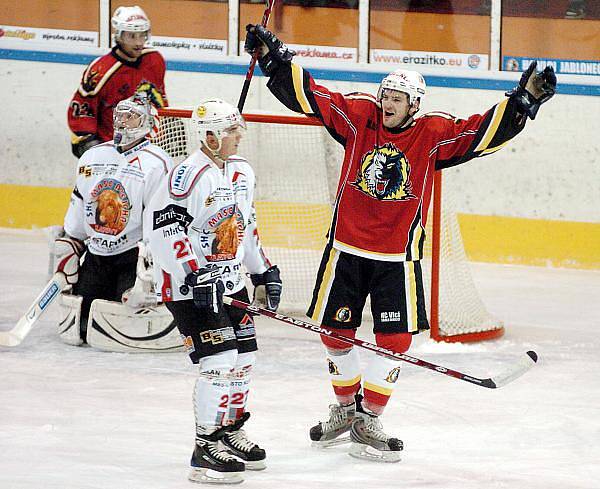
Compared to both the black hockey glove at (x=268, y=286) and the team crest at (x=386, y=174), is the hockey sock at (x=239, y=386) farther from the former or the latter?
the team crest at (x=386, y=174)

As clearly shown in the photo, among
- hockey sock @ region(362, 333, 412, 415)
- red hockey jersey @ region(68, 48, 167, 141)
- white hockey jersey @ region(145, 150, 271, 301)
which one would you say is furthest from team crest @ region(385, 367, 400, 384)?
red hockey jersey @ region(68, 48, 167, 141)

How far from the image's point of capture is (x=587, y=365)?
204 inches

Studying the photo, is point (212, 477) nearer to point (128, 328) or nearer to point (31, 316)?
point (31, 316)

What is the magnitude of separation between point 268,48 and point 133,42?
202 centimetres

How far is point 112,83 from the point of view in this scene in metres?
5.80

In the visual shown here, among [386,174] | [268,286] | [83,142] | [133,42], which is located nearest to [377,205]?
[386,174]

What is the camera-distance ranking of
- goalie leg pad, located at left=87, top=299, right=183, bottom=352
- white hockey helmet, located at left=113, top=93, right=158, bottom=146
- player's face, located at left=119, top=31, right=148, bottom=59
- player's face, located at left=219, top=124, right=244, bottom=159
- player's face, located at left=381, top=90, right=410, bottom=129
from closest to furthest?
player's face, located at left=219, top=124, right=244, bottom=159 < player's face, located at left=381, top=90, right=410, bottom=129 < white hockey helmet, located at left=113, top=93, right=158, bottom=146 < goalie leg pad, located at left=87, top=299, right=183, bottom=352 < player's face, located at left=119, top=31, right=148, bottom=59

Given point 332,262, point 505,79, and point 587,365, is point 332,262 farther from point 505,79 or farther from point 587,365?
point 505,79

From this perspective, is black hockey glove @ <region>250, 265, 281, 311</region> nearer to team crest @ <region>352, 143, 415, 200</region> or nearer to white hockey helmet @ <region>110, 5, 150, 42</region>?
team crest @ <region>352, 143, 415, 200</region>

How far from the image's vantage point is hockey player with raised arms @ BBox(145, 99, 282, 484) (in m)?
3.56

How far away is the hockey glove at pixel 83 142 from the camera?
564cm

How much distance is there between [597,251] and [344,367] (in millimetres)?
3441

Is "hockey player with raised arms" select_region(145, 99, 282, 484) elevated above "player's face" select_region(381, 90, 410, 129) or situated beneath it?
situated beneath

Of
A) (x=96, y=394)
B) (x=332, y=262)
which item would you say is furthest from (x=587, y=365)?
(x=96, y=394)
